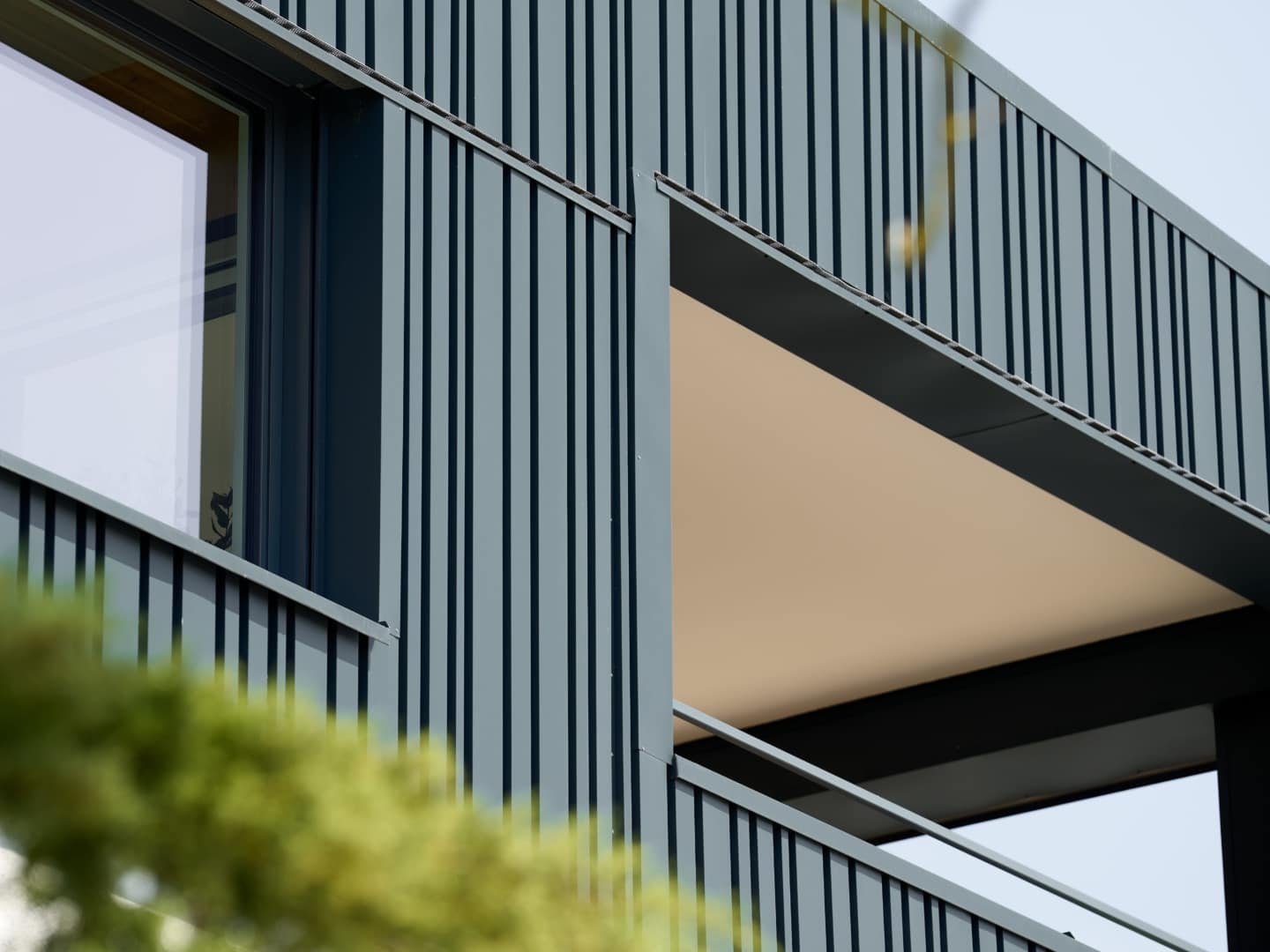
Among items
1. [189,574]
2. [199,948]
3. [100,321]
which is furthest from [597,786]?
[199,948]

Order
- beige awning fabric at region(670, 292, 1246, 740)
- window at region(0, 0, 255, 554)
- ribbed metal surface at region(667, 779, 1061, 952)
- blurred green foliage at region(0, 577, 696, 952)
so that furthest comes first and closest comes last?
beige awning fabric at region(670, 292, 1246, 740)
ribbed metal surface at region(667, 779, 1061, 952)
window at region(0, 0, 255, 554)
blurred green foliage at region(0, 577, 696, 952)

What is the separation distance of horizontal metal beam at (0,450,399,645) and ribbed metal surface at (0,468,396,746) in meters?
0.02

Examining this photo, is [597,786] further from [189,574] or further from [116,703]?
[116,703]

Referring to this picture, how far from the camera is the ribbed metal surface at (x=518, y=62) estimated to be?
20.0ft

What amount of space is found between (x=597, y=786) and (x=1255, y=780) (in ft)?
18.3

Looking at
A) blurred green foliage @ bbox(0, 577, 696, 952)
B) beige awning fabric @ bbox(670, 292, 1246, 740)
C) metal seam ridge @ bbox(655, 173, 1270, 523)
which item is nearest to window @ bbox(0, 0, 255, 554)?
metal seam ridge @ bbox(655, 173, 1270, 523)

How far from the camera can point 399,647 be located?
5633 millimetres

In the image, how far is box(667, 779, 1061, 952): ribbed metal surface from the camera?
21.0ft

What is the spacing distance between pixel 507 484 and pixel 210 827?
190 inches

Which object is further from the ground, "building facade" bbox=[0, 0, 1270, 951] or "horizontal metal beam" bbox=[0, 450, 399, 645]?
"building facade" bbox=[0, 0, 1270, 951]

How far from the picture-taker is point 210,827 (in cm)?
131

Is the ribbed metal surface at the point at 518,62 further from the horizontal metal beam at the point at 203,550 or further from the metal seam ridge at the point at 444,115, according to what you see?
the horizontal metal beam at the point at 203,550

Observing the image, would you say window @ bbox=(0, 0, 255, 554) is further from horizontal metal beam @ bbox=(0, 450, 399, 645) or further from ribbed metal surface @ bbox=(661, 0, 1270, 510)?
ribbed metal surface @ bbox=(661, 0, 1270, 510)

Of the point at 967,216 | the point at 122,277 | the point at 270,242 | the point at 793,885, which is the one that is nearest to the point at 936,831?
the point at 793,885
